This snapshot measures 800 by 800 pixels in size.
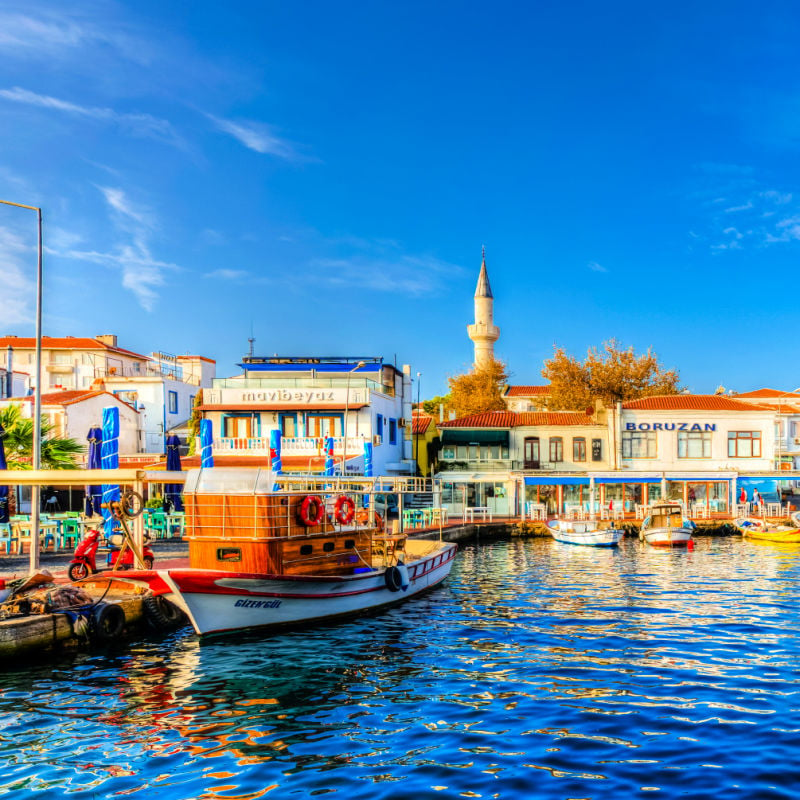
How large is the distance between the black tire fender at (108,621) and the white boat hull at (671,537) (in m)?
26.4

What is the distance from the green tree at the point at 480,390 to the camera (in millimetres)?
68500

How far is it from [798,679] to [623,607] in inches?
276

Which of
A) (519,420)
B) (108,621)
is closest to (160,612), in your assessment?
(108,621)

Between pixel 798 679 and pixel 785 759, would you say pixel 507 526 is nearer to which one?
pixel 798 679

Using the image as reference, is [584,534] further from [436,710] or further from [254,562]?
[436,710]

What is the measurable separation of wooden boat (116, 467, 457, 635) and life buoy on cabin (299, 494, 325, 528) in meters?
0.02

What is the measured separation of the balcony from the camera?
38969mm

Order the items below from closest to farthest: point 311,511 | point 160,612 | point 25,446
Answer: point 160,612
point 311,511
point 25,446

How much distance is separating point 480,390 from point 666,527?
113 ft

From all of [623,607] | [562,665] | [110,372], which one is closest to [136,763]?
A: [562,665]

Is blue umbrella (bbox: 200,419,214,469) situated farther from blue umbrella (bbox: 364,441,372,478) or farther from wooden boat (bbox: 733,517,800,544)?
wooden boat (bbox: 733,517,800,544)

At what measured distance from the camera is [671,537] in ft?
117

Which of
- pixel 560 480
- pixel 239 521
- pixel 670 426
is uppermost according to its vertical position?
pixel 670 426

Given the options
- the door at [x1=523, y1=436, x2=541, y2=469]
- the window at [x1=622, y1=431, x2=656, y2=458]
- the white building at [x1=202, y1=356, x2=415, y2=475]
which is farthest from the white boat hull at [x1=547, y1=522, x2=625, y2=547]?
the window at [x1=622, y1=431, x2=656, y2=458]
